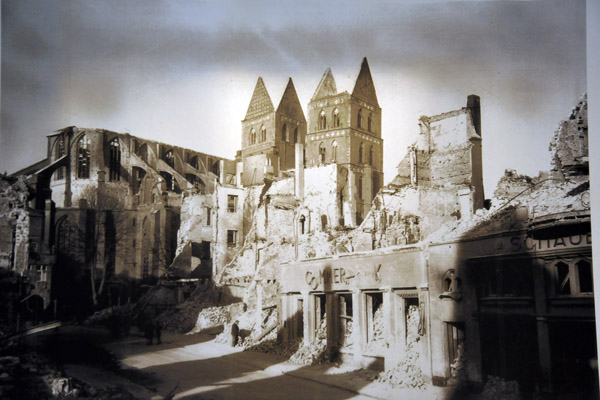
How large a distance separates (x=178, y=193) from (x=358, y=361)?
5188mm

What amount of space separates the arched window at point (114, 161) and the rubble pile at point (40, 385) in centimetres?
351

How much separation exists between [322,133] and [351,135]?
723 mm

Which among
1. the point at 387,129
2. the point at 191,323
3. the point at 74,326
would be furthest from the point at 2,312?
the point at 387,129

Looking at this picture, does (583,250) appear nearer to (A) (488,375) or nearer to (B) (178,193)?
(A) (488,375)

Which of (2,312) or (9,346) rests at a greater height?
(2,312)

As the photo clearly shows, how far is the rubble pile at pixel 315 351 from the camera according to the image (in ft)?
32.0

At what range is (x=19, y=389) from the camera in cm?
742

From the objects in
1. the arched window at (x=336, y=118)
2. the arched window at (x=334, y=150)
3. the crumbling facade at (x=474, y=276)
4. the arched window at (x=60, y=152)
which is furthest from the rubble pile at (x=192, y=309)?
the arched window at (x=336, y=118)

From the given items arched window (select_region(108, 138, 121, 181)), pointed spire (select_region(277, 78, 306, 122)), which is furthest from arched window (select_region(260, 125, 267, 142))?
arched window (select_region(108, 138, 121, 181))

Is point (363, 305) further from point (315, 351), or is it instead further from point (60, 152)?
point (60, 152)

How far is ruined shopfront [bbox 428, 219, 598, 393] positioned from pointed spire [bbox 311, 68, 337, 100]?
11.0 feet

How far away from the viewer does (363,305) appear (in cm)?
948

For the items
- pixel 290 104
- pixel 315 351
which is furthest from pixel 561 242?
pixel 315 351

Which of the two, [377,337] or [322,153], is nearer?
[377,337]
